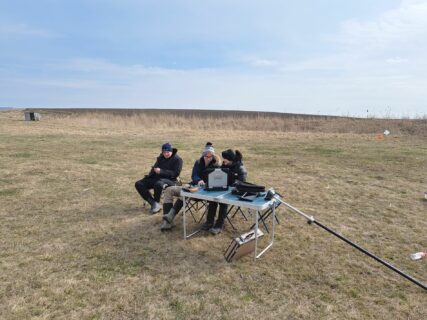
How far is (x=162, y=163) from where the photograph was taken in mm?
5598

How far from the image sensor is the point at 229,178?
468 centimetres

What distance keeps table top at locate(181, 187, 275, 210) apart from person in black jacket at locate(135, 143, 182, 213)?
1.25m

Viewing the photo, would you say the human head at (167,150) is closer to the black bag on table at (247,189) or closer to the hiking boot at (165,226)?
the hiking boot at (165,226)

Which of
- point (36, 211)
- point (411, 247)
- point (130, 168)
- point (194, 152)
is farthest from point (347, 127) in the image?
point (36, 211)

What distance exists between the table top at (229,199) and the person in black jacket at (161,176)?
1.25 metres

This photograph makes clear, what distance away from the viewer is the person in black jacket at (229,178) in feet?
15.3

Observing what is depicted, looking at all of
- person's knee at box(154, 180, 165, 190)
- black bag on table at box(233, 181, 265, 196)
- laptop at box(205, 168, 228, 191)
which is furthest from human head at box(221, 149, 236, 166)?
person's knee at box(154, 180, 165, 190)

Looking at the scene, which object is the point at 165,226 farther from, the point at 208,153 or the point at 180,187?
the point at 208,153

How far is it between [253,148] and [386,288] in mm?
9822

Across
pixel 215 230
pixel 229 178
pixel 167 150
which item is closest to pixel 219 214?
pixel 215 230

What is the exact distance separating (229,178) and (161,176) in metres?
1.39

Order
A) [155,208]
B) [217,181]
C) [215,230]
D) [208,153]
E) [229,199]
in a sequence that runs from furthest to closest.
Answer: [155,208]
[208,153]
[215,230]
[217,181]
[229,199]

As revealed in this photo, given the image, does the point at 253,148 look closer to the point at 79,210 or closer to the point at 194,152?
the point at 194,152

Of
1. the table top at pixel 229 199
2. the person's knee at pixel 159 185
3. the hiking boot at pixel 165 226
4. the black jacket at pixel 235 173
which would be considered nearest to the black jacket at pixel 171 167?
the person's knee at pixel 159 185
